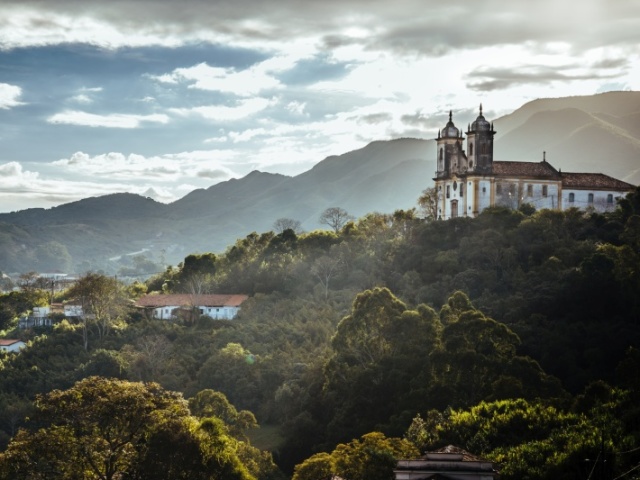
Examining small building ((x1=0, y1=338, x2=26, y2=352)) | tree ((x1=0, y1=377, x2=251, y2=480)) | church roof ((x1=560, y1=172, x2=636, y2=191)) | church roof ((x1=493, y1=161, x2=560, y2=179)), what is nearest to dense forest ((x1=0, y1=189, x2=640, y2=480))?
tree ((x1=0, y1=377, x2=251, y2=480))

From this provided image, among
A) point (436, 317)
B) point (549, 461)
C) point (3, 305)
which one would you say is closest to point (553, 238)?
point (436, 317)

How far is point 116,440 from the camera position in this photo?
1174 inches

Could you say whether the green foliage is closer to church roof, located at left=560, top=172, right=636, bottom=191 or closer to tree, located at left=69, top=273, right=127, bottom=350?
church roof, located at left=560, top=172, right=636, bottom=191

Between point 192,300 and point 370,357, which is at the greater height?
point 192,300

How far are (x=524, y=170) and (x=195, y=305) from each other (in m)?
25.5

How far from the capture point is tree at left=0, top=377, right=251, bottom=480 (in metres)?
28.8

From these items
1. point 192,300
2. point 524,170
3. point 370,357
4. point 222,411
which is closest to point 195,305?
point 192,300

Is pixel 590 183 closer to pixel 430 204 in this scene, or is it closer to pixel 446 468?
pixel 430 204

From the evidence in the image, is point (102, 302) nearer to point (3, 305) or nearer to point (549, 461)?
point (3, 305)

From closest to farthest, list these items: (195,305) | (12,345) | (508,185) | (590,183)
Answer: (508,185) → (590,183) → (12,345) → (195,305)

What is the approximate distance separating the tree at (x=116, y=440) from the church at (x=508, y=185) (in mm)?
36076

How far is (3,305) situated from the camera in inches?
2975

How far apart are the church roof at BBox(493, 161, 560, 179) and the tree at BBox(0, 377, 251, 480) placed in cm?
3764

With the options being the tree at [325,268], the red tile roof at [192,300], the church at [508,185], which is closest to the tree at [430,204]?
the church at [508,185]
